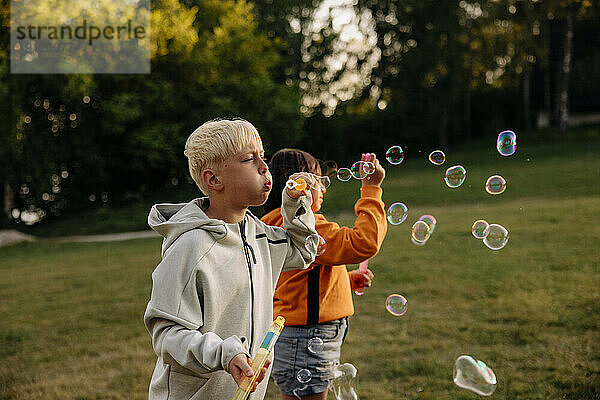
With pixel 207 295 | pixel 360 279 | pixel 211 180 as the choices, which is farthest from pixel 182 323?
pixel 360 279

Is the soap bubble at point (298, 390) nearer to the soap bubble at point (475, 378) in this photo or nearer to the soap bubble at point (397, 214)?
the soap bubble at point (475, 378)

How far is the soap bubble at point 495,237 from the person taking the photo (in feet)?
11.4

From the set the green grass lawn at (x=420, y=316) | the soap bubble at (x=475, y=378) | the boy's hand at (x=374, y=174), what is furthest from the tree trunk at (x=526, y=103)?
the boy's hand at (x=374, y=174)

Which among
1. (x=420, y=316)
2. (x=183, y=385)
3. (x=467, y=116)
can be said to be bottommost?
(x=420, y=316)

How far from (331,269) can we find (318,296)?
0.41ft

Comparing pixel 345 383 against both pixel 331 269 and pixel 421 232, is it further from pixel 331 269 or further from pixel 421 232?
pixel 421 232

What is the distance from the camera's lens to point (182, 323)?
188cm

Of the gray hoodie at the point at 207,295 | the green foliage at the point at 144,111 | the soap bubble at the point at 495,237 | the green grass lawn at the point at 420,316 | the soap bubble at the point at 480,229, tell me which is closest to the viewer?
the gray hoodie at the point at 207,295

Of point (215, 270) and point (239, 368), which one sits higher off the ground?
point (215, 270)

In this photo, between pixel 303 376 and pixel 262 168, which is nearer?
pixel 262 168

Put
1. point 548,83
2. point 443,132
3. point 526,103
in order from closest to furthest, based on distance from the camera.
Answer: point 548,83 < point 526,103 < point 443,132

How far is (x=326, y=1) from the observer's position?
2836 cm

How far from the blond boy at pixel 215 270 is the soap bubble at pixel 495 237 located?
1542 millimetres

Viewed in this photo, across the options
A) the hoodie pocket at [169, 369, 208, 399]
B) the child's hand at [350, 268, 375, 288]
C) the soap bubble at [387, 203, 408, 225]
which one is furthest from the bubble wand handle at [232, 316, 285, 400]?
the soap bubble at [387, 203, 408, 225]
